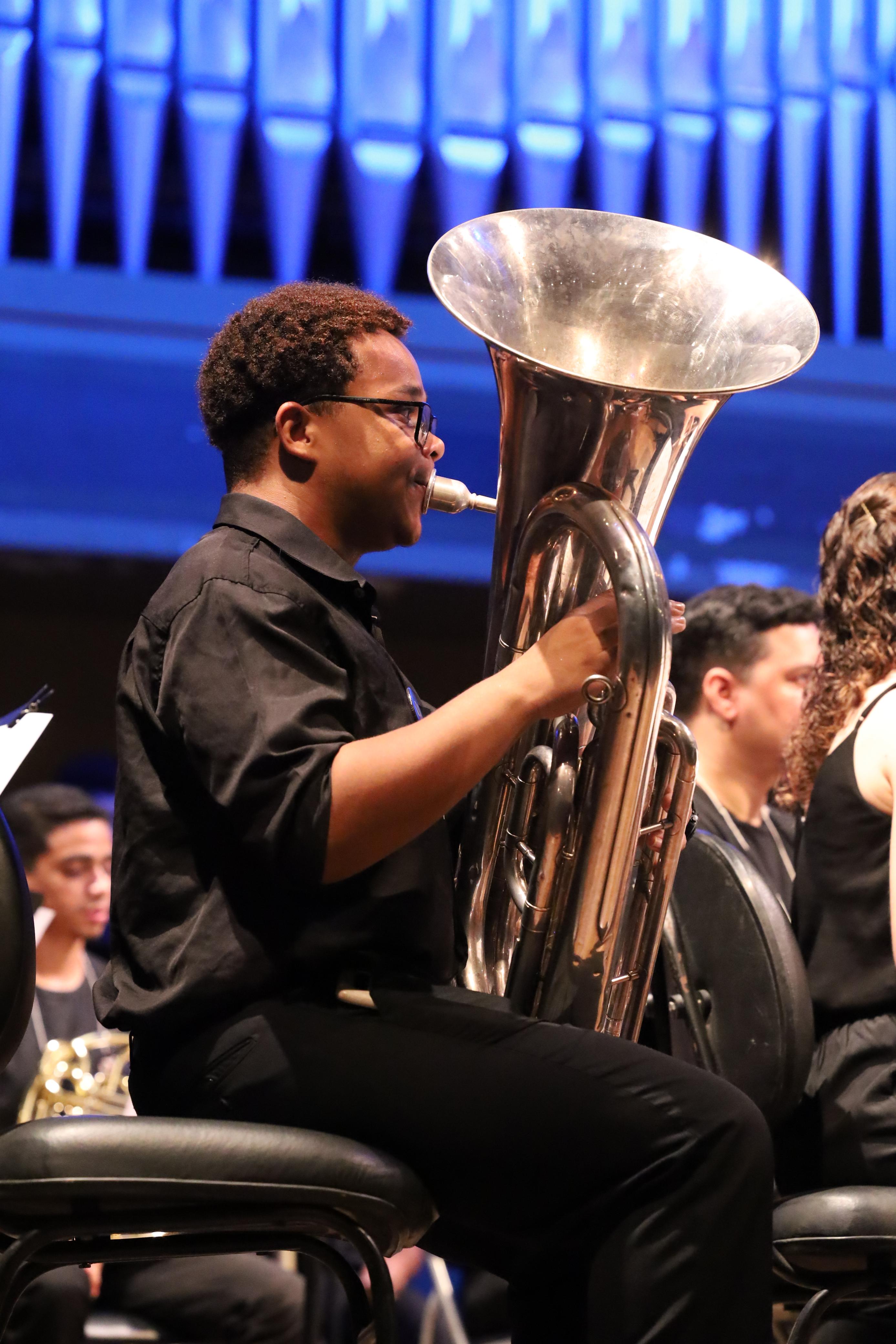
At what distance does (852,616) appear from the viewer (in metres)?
2.08

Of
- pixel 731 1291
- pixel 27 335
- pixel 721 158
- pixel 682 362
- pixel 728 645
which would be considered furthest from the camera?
pixel 721 158

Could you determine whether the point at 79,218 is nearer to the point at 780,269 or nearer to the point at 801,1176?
the point at 780,269

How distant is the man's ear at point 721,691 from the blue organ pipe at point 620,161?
75.0 inches

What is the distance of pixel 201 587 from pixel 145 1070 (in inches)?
19.3

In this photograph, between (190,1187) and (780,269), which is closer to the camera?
(190,1187)

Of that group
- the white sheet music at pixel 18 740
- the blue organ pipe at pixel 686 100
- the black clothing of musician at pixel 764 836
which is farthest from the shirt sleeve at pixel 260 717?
the blue organ pipe at pixel 686 100

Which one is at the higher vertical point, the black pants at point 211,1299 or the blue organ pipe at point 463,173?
the blue organ pipe at point 463,173

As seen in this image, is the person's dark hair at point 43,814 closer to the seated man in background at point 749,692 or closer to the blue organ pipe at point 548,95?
the seated man in background at point 749,692

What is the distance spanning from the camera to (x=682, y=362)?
175cm

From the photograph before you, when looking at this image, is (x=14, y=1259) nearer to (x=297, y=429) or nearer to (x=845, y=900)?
(x=297, y=429)

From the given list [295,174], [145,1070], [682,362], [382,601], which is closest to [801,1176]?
[145,1070]

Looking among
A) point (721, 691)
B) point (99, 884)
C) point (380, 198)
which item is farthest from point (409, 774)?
point (380, 198)

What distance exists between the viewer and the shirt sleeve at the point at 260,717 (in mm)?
1324

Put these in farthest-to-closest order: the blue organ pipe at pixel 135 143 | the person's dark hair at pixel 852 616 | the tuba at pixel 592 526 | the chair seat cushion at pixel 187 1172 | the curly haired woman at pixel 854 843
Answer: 1. the blue organ pipe at pixel 135 143
2. the person's dark hair at pixel 852 616
3. the curly haired woman at pixel 854 843
4. the tuba at pixel 592 526
5. the chair seat cushion at pixel 187 1172
